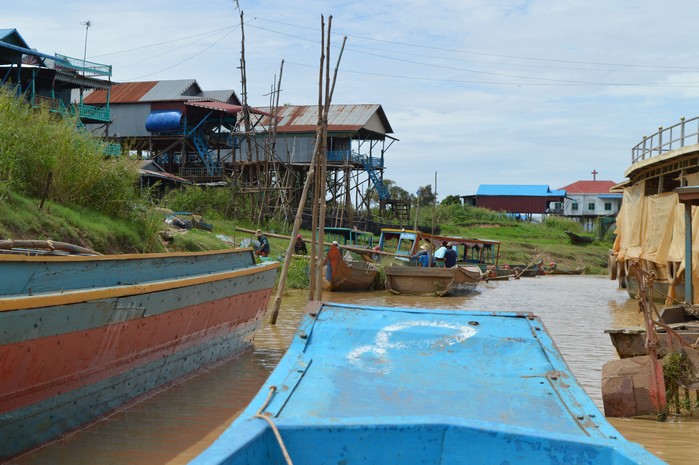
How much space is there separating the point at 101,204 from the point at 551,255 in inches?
1250

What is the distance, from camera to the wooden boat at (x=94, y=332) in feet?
17.1

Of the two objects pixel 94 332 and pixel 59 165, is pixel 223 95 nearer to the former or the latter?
pixel 59 165

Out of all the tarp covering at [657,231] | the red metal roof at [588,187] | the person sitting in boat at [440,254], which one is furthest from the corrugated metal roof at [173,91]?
the red metal roof at [588,187]

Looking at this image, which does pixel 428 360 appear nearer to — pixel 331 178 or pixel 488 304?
pixel 488 304

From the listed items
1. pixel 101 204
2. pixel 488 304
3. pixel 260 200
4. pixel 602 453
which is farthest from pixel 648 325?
pixel 260 200

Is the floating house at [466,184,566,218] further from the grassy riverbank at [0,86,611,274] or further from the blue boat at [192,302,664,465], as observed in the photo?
the blue boat at [192,302,664,465]

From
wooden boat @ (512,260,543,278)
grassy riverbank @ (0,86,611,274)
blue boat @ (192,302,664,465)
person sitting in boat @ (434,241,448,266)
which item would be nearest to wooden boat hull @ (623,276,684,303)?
person sitting in boat @ (434,241,448,266)

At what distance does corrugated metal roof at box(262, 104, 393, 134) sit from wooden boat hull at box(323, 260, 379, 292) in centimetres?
1651

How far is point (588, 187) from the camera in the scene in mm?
67438

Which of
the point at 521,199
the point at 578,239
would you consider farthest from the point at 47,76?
the point at 521,199

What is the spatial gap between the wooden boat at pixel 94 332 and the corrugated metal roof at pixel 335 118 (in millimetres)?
29199

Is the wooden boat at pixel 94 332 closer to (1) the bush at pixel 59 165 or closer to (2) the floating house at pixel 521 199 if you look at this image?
(1) the bush at pixel 59 165

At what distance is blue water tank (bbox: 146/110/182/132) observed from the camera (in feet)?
124

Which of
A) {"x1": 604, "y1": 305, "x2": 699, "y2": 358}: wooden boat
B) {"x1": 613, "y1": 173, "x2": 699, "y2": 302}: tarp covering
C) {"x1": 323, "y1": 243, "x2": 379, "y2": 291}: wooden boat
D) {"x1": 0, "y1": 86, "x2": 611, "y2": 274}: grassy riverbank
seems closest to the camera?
{"x1": 604, "y1": 305, "x2": 699, "y2": 358}: wooden boat
